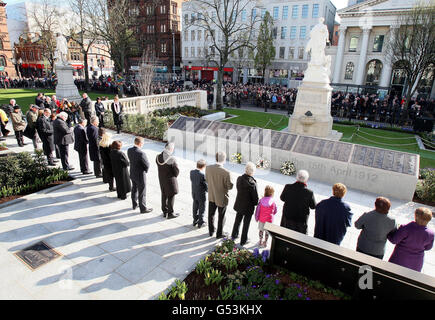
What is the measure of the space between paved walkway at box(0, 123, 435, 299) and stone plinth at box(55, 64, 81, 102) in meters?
15.5

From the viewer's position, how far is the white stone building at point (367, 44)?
36875 mm

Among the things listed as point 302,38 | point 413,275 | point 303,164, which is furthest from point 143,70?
point 302,38

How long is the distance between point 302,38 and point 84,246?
167 ft

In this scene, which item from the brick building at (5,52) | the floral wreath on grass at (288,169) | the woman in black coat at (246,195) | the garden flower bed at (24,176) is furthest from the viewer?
the brick building at (5,52)

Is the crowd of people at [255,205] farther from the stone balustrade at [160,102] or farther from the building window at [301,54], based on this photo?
the building window at [301,54]

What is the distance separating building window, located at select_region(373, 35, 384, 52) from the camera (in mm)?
40344

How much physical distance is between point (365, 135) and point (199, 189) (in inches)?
649

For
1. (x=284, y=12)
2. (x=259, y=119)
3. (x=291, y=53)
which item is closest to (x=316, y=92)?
(x=259, y=119)

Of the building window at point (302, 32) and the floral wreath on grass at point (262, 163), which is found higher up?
the building window at point (302, 32)

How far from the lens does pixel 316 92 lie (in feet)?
46.5

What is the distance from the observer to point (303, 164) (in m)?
9.47

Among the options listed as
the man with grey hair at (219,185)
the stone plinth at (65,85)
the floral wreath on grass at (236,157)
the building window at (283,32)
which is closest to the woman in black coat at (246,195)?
the man with grey hair at (219,185)

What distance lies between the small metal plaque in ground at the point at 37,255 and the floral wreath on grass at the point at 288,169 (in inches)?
285

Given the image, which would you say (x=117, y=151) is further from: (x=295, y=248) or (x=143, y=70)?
(x=143, y=70)
